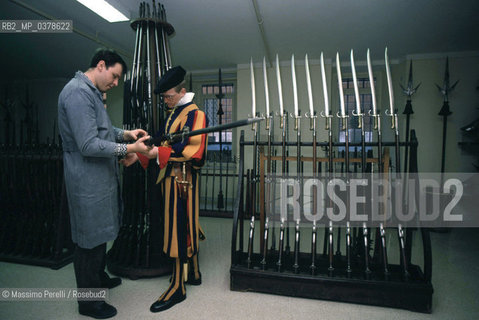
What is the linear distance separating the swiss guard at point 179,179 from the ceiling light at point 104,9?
6.37ft

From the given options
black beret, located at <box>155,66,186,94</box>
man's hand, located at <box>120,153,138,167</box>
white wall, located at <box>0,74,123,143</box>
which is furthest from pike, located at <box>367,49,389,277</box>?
white wall, located at <box>0,74,123,143</box>

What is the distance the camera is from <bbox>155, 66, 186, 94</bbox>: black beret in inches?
78.5

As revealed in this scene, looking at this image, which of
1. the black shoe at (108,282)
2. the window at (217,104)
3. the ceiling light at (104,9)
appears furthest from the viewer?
the window at (217,104)

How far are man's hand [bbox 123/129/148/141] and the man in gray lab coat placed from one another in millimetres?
190

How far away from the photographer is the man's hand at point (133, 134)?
201cm

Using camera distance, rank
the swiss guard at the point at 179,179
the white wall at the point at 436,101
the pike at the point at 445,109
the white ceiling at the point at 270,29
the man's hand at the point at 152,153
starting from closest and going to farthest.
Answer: the man's hand at the point at 152,153 < the swiss guard at the point at 179,179 < the white ceiling at the point at 270,29 < the pike at the point at 445,109 < the white wall at the point at 436,101

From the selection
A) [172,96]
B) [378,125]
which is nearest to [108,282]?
[172,96]

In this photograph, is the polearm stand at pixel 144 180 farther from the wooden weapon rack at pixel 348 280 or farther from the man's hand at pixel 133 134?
the wooden weapon rack at pixel 348 280

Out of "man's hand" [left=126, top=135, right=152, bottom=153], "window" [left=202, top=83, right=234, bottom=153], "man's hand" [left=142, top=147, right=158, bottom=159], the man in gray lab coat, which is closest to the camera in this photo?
the man in gray lab coat

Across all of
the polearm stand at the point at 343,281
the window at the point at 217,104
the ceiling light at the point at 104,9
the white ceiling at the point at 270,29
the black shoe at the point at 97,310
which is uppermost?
the white ceiling at the point at 270,29

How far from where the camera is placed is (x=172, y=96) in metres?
2.10

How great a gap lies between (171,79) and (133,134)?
0.49 meters

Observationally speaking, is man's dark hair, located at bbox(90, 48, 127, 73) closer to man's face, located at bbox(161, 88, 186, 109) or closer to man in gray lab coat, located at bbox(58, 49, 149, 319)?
man in gray lab coat, located at bbox(58, 49, 149, 319)

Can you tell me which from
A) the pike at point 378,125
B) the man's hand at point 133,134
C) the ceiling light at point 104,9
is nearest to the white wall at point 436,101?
the ceiling light at point 104,9
